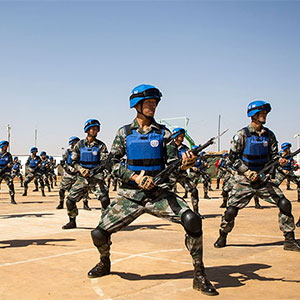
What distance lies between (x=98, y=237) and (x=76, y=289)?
614 mm

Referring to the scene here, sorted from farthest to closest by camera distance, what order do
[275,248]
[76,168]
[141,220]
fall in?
1. [141,220]
2. [76,168]
3. [275,248]

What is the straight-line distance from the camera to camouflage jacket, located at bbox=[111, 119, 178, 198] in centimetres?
484

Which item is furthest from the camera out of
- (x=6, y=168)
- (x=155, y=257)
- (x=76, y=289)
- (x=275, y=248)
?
(x=6, y=168)

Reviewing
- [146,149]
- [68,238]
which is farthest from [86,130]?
[146,149]

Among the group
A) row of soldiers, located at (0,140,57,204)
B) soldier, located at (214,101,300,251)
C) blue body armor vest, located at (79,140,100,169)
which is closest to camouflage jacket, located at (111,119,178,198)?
soldier, located at (214,101,300,251)

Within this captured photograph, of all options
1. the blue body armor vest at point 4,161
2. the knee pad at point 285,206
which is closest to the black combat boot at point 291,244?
the knee pad at point 285,206

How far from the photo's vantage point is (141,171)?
187 inches

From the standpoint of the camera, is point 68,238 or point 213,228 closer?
point 68,238

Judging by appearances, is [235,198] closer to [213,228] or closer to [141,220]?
[213,228]

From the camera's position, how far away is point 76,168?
30.0 ft

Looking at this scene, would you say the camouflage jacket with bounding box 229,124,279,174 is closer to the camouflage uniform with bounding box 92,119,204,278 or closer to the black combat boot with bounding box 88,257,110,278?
the camouflage uniform with bounding box 92,119,204,278

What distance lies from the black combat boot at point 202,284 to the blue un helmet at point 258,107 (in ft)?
10.8

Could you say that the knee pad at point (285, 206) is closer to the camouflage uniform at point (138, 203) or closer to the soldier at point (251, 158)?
the soldier at point (251, 158)

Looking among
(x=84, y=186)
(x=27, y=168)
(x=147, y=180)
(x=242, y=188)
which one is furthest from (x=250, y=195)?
(x=27, y=168)
